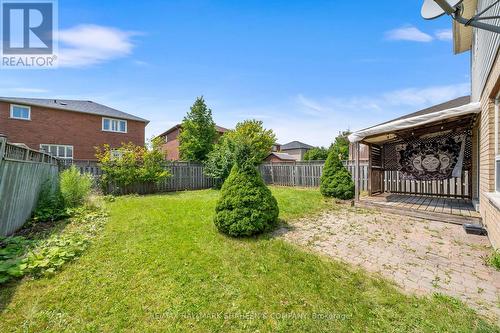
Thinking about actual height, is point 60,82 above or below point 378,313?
above

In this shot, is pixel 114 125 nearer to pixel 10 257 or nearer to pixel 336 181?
pixel 10 257

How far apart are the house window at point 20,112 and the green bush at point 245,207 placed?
1839 centimetres

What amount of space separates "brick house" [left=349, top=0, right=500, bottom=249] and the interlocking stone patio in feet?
1.73

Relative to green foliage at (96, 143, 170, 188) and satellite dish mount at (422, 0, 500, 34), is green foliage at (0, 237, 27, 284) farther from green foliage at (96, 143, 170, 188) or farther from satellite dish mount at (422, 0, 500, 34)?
green foliage at (96, 143, 170, 188)

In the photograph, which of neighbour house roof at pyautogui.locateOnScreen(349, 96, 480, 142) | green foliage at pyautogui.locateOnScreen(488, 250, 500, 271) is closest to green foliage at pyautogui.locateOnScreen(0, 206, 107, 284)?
green foliage at pyautogui.locateOnScreen(488, 250, 500, 271)

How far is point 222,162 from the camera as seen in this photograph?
12.9 meters

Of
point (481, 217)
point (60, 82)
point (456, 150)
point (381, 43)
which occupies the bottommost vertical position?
point (481, 217)

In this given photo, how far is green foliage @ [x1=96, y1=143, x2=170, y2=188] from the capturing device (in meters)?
10.2

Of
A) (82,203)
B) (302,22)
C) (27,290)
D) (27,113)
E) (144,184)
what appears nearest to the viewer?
(27,290)

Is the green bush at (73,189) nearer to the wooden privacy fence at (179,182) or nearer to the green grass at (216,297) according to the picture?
the wooden privacy fence at (179,182)

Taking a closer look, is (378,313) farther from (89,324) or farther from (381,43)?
(381,43)

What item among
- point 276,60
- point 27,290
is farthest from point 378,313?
point 276,60

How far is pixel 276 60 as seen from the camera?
8.97m

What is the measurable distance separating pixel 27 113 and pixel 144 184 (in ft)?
38.3
